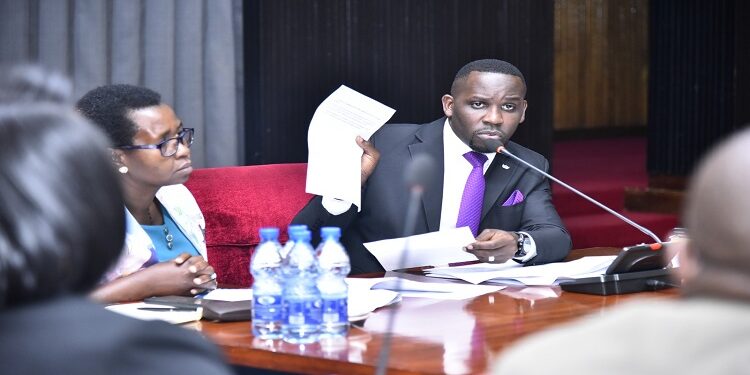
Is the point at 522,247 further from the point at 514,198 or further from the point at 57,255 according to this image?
the point at 57,255

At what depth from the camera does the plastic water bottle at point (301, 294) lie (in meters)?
2.60

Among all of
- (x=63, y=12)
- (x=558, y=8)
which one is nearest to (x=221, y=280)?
(x=63, y=12)

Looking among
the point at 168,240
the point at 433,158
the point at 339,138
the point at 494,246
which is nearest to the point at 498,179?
the point at 433,158

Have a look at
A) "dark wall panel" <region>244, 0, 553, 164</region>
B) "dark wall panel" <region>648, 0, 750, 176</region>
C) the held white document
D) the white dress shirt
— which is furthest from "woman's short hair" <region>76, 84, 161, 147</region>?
"dark wall panel" <region>648, 0, 750, 176</region>

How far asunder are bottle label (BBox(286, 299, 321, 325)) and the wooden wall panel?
366 inches

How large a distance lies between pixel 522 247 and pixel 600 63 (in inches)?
348

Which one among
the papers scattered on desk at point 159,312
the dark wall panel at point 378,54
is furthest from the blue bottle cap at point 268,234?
the dark wall panel at point 378,54

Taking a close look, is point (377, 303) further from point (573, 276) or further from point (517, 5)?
point (517, 5)

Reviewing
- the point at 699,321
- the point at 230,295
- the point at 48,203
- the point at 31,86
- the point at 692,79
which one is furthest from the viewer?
the point at 692,79

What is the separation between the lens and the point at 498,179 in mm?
4023

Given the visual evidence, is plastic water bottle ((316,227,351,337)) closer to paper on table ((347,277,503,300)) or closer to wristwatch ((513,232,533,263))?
paper on table ((347,277,503,300))

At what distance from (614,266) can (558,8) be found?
8.83 meters

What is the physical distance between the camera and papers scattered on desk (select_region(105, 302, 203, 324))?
279 cm

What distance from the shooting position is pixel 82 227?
1298 millimetres
